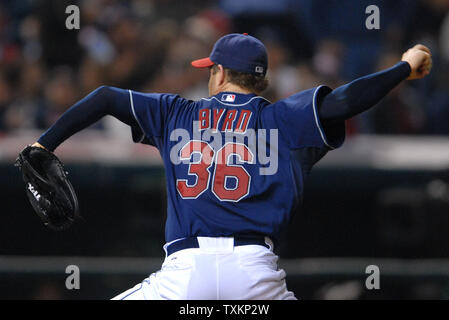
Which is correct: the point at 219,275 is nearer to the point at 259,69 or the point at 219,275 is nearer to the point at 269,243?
the point at 269,243

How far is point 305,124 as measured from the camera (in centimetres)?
282

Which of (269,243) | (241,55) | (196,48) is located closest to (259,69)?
(241,55)

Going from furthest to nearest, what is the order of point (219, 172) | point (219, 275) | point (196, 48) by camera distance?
point (196, 48), point (219, 172), point (219, 275)

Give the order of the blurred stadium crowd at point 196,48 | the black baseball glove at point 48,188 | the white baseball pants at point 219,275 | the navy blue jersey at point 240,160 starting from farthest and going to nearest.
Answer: the blurred stadium crowd at point 196,48 < the black baseball glove at point 48,188 < the navy blue jersey at point 240,160 < the white baseball pants at point 219,275

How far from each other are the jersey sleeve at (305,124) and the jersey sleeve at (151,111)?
0.42 meters

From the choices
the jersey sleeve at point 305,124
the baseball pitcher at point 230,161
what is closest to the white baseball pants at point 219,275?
the baseball pitcher at point 230,161

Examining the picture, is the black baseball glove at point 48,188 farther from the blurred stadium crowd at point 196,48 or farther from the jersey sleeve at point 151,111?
the blurred stadium crowd at point 196,48

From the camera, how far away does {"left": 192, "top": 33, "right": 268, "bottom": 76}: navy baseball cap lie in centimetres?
298

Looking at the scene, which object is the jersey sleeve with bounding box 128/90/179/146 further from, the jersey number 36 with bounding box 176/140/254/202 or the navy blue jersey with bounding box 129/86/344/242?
the jersey number 36 with bounding box 176/140/254/202

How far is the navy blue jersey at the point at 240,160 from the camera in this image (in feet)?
9.12

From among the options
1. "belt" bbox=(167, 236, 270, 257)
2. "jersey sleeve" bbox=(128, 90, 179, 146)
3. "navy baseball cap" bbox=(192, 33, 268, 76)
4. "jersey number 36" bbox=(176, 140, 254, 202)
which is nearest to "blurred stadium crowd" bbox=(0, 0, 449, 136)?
"navy baseball cap" bbox=(192, 33, 268, 76)

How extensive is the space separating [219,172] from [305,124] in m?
0.38

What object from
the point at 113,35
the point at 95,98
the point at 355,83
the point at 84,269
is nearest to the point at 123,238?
the point at 84,269
